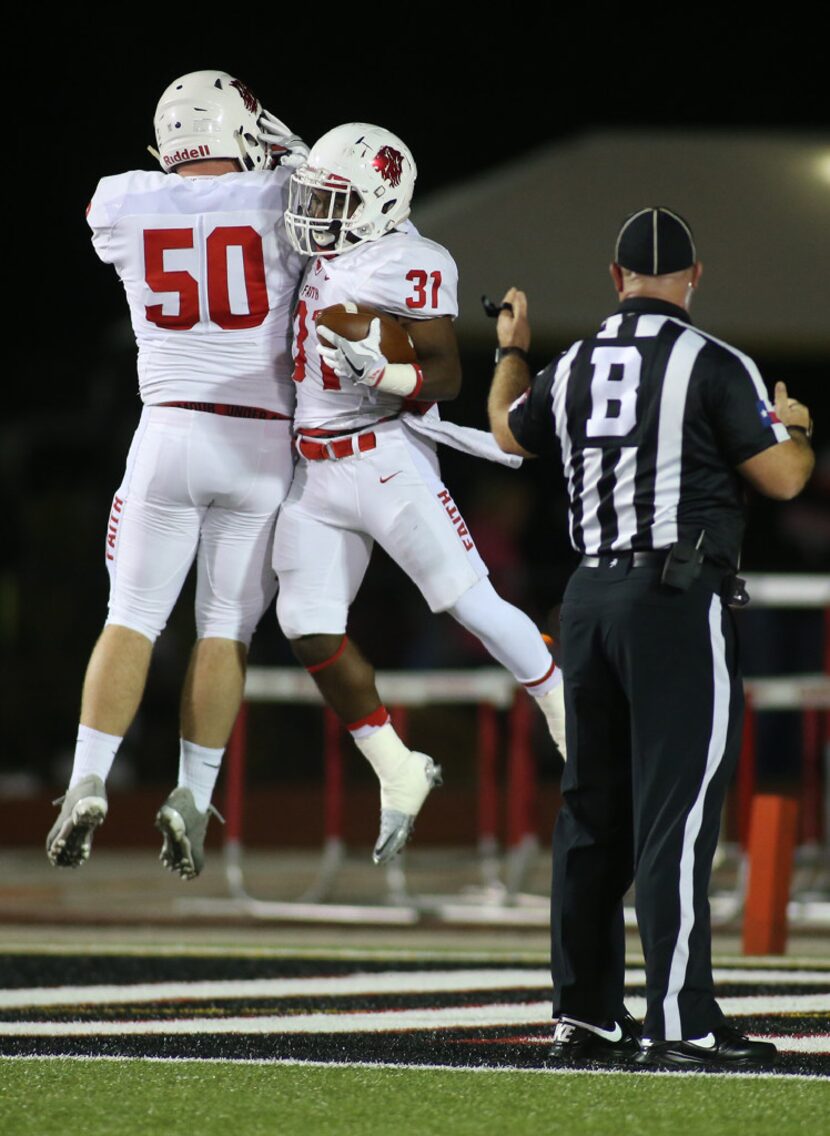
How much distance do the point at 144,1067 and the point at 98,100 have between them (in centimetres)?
1031

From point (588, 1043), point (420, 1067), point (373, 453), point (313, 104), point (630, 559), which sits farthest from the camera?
point (313, 104)

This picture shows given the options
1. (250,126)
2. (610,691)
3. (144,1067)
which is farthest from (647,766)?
(250,126)

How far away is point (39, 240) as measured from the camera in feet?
49.8

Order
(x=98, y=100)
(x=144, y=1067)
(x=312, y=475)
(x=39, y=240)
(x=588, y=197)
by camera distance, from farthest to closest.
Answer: (x=39, y=240), (x=98, y=100), (x=588, y=197), (x=312, y=475), (x=144, y=1067)

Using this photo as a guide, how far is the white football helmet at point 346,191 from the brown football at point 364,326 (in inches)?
6.8

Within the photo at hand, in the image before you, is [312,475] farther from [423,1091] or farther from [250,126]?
[423,1091]

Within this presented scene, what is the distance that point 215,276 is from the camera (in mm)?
5473

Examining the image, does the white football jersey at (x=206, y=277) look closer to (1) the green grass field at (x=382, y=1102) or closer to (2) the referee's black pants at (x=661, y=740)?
(2) the referee's black pants at (x=661, y=740)

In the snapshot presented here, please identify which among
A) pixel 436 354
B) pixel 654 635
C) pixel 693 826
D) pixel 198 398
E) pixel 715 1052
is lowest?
pixel 715 1052

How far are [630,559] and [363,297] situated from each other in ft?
3.37

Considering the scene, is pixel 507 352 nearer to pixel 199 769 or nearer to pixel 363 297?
pixel 363 297

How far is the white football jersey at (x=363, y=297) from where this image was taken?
17.6 feet

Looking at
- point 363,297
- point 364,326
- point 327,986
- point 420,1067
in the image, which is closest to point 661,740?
point 420,1067

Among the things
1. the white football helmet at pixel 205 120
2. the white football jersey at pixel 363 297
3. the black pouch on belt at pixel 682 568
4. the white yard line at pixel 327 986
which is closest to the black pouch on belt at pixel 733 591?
the black pouch on belt at pixel 682 568
